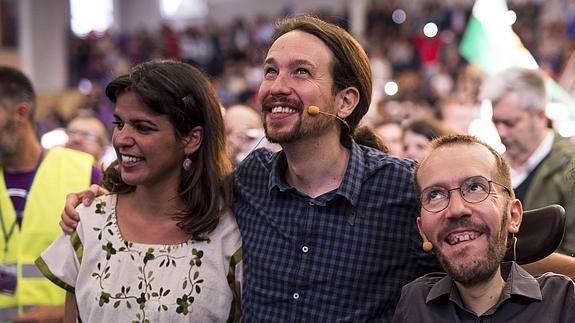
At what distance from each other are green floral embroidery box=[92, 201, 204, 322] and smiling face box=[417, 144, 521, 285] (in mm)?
827

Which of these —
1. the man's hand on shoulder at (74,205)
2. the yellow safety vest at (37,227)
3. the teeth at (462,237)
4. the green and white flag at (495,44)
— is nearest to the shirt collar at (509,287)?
the teeth at (462,237)

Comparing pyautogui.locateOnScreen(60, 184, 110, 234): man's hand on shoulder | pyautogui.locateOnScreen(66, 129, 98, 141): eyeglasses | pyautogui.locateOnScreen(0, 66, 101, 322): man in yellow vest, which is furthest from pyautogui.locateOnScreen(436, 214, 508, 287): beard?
pyautogui.locateOnScreen(66, 129, 98, 141): eyeglasses

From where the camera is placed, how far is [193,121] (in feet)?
10.4

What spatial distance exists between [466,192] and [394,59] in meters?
12.4

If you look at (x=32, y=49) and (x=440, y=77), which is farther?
(x=32, y=49)

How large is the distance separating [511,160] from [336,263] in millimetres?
2246

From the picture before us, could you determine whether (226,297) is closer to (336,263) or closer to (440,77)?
(336,263)

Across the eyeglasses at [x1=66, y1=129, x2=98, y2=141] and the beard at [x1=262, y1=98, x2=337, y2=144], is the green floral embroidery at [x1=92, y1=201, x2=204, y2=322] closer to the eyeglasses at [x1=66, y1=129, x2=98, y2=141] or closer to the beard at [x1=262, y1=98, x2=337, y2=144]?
the beard at [x1=262, y1=98, x2=337, y2=144]

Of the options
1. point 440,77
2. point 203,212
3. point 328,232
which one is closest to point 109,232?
point 203,212

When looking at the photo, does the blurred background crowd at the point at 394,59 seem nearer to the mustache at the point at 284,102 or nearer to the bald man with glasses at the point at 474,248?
the mustache at the point at 284,102

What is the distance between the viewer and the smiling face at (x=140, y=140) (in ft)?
10.1

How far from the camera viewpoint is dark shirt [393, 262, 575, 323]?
8.09 feet

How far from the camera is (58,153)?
408 cm

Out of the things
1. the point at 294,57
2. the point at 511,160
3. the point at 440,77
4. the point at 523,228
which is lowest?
the point at 440,77
